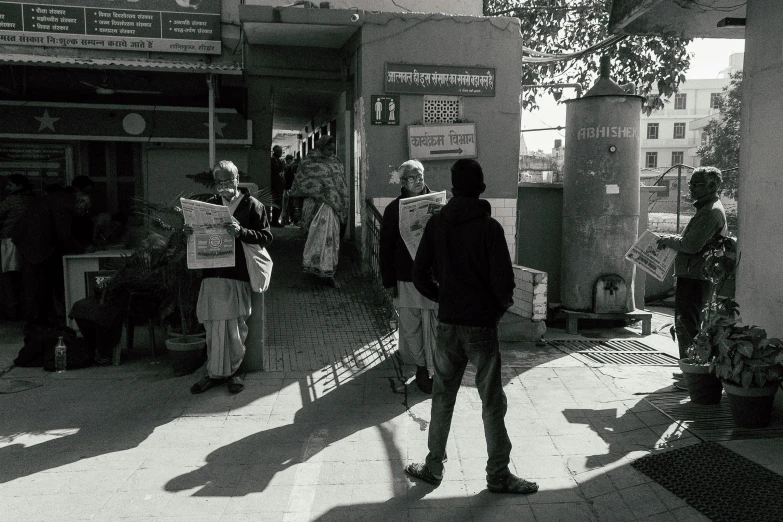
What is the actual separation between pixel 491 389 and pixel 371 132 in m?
5.29

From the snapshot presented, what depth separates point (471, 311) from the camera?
4047 mm

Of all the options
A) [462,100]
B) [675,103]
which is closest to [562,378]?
[462,100]

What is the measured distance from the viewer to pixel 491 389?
4.05m

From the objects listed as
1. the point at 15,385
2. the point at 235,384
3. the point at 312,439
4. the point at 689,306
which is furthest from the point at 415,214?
the point at 15,385

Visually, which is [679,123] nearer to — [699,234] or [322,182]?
[322,182]

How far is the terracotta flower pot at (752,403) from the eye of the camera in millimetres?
4875

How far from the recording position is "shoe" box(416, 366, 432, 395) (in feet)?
19.4

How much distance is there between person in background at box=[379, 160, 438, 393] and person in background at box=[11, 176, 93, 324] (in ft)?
14.0

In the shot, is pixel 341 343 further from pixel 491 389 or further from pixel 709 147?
pixel 709 147

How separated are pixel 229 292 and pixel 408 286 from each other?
1.45 meters

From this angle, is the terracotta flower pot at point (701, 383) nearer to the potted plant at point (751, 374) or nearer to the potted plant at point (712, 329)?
the potted plant at point (712, 329)

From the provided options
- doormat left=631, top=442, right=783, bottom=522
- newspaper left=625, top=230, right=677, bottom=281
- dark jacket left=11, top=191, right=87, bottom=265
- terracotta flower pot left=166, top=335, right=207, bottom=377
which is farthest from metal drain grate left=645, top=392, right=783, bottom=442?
dark jacket left=11, top=191, right=87, bottom=265

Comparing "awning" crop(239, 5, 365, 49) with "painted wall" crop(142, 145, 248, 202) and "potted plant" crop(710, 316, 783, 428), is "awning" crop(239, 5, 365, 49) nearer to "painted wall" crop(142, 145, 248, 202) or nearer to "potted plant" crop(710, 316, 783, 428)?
"painted wall" crop(142, 145, 248, 202)

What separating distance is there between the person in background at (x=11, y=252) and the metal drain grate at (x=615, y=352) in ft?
21.0
